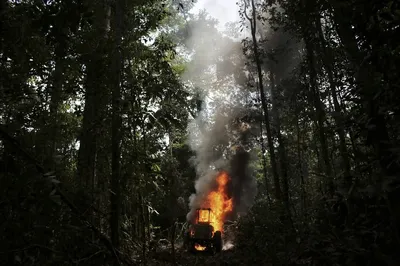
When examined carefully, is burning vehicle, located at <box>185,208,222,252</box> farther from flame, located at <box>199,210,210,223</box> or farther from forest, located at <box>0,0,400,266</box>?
flame, located at <box>199,210,210,223</box>

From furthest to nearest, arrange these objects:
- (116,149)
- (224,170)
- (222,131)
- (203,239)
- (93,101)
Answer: (222,131) → (224,170) → (203,239) → (93,101) → (116,149)

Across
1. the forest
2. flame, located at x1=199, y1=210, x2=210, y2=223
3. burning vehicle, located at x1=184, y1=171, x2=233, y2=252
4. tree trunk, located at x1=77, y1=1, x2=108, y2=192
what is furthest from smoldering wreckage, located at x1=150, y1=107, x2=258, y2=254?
tree trunk, located at x1=77, y1=1, x2=108, y2=192

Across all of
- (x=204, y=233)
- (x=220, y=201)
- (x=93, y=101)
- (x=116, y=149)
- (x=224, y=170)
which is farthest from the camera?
(x=224, y=170)

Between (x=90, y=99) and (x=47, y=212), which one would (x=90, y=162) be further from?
(x=47, y=212)

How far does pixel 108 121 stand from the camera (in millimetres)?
5500

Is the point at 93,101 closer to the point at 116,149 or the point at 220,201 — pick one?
the point at 116,149

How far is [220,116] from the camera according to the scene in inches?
1107

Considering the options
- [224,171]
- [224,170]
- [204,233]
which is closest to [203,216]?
[204,233]

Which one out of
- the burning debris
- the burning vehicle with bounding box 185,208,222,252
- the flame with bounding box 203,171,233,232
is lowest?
the burning vehicle with bounding box 185,208,222,252

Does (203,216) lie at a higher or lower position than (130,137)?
lower

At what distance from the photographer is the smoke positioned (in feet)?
86.7

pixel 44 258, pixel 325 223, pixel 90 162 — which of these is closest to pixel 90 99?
pixel 90 162

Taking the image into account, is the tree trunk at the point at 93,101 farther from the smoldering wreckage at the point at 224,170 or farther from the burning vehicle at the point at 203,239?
the smoldering wreckage at the point at 224,170

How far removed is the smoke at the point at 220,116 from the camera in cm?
2644
